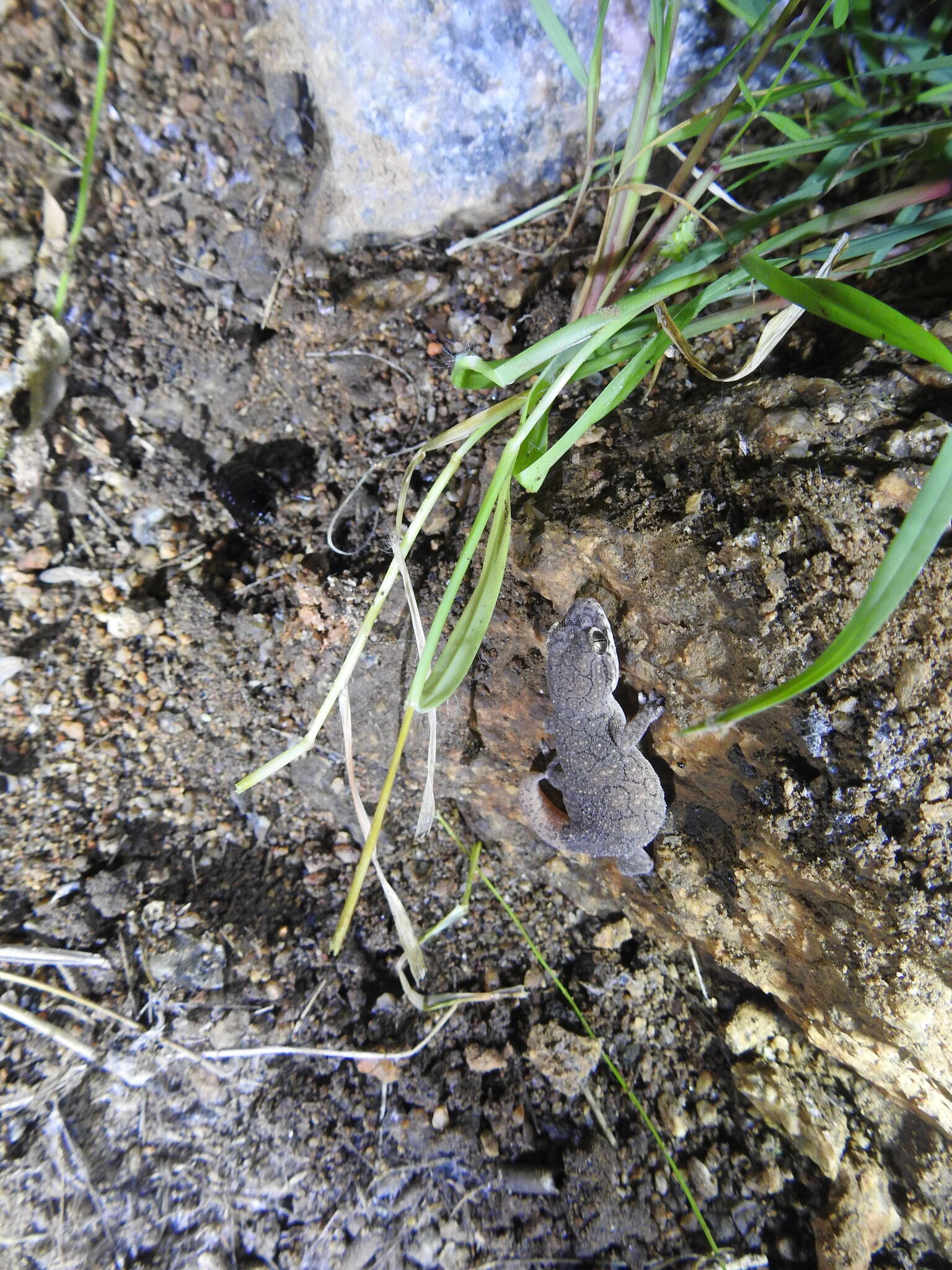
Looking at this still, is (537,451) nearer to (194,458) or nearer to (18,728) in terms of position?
(194,458)

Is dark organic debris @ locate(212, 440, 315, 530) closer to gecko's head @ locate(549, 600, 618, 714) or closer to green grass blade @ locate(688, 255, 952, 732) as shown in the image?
gecko's head @ locate(549, 600, 618, 714)

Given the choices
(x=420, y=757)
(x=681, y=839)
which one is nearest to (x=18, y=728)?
(x=420, y=757)

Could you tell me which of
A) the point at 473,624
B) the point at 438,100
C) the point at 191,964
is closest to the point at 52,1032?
the point at 191,964

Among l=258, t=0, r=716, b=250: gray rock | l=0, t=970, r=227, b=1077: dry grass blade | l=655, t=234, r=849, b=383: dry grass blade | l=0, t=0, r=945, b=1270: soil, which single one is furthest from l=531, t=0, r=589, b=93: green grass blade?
l=0, t=970, r=227, b=1077: dry grass blade

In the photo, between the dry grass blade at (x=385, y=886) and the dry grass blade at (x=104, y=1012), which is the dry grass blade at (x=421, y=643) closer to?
the dry grass blade at (x=385, y=886)

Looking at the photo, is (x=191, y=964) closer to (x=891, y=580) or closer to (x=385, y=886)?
(x=385, y=886)

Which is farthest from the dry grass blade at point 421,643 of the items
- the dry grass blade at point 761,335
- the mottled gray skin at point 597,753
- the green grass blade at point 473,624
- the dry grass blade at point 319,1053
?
the dry grass blade at point 761,335
